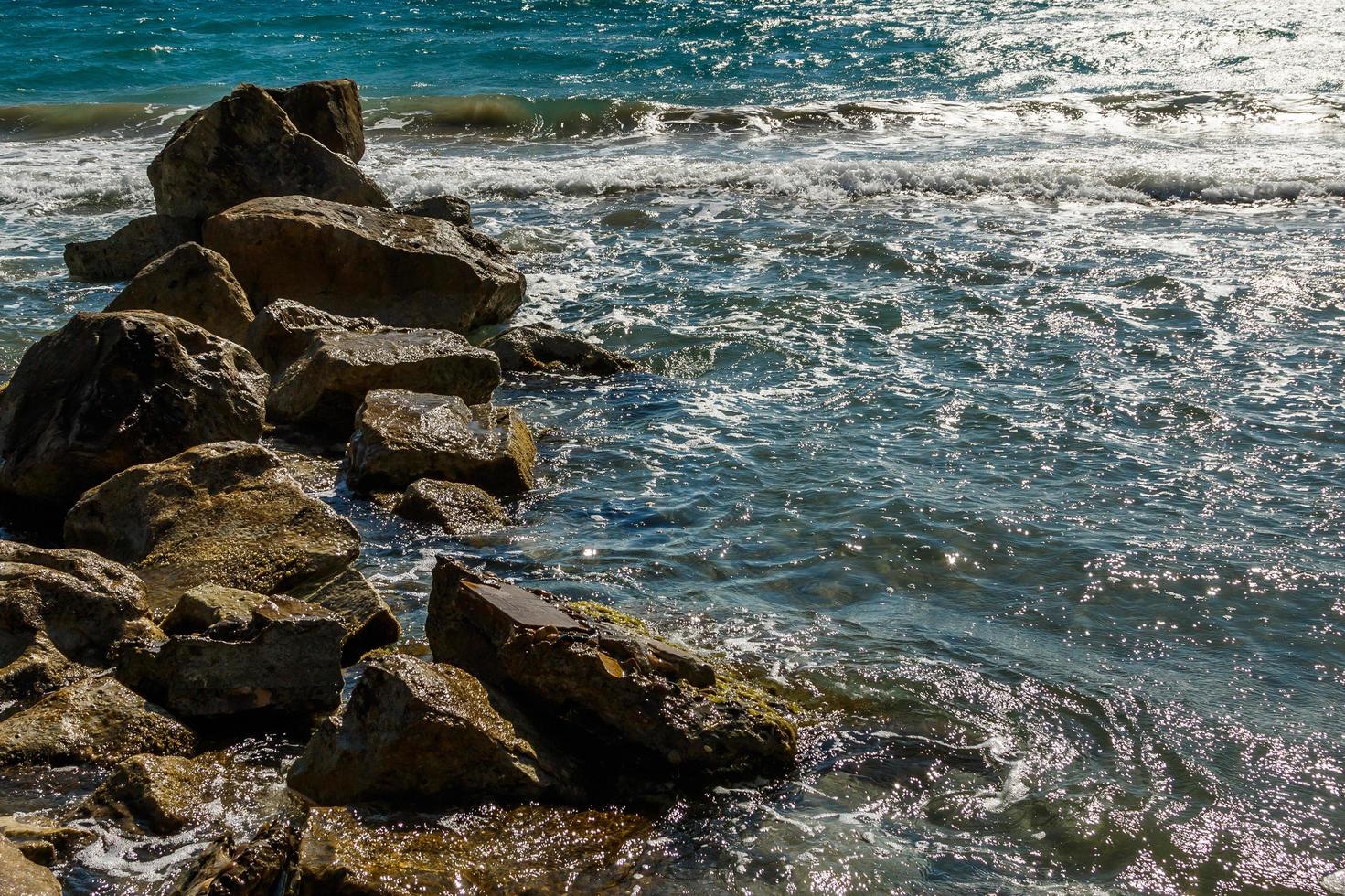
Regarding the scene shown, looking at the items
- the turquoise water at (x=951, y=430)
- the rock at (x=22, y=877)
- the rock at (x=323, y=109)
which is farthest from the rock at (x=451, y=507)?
the rock at (x=323, y=109)

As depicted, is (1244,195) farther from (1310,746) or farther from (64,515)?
(64,515)

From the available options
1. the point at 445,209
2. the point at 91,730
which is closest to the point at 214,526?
the point at 91,730

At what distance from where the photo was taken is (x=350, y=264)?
8.88 meters

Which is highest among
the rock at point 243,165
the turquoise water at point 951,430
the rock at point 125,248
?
the rock at point 243,165

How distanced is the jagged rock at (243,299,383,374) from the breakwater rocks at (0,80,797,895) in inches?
0.9

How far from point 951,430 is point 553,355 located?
2.75 meters

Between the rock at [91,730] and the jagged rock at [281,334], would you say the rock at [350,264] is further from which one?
the rock at [91,730]

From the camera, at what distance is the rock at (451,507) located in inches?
233

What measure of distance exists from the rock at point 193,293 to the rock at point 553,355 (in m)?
1.66

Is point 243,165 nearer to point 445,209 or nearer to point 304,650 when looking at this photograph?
point 445,209

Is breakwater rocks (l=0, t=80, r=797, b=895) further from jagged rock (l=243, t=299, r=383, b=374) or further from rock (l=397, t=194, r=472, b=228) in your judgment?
rock (l=397, t=194, r=472, b=228)

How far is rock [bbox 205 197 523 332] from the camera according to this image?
8.77 metres

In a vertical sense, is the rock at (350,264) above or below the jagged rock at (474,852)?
above

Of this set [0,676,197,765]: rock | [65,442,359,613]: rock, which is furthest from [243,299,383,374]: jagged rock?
[0,676,197,765]: rock
